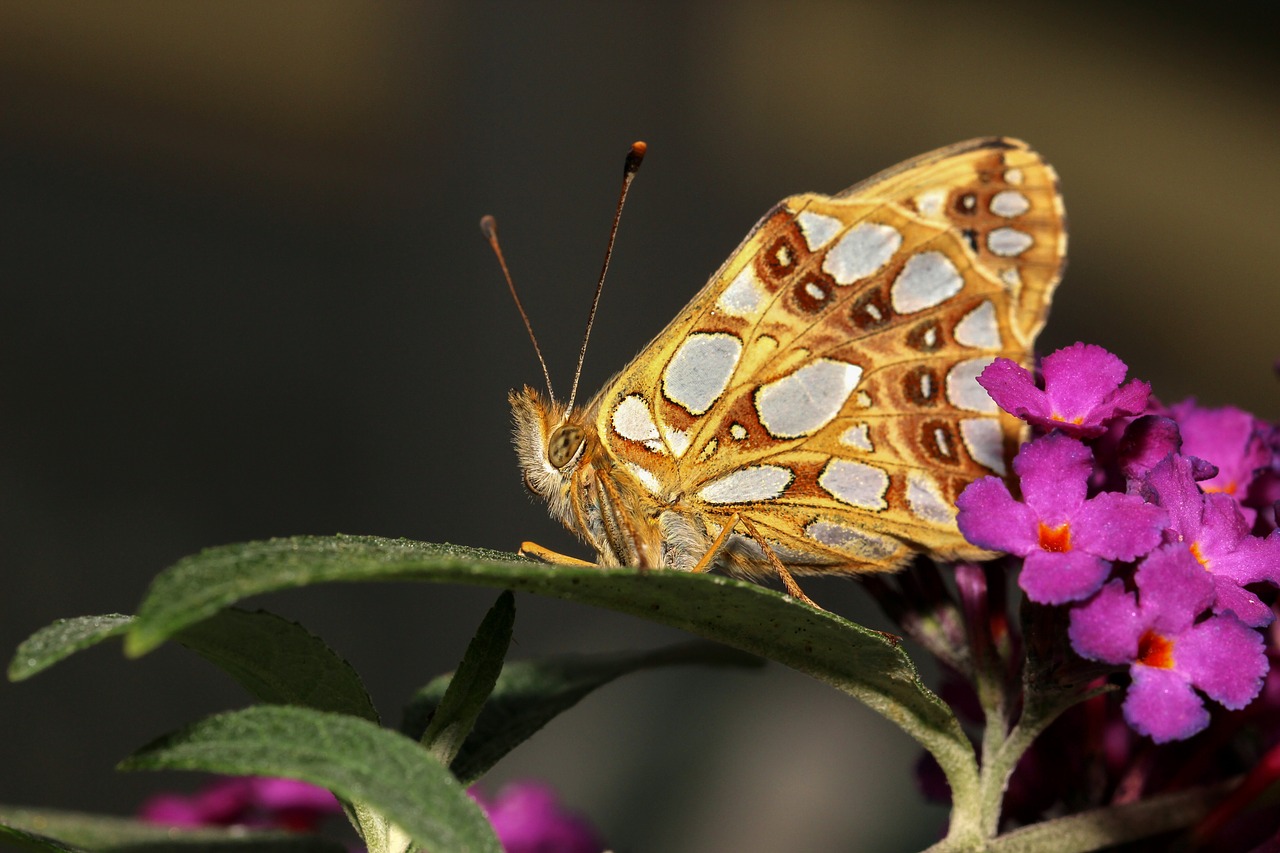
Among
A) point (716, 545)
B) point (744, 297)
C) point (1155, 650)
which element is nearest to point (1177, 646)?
point (1155, 650)

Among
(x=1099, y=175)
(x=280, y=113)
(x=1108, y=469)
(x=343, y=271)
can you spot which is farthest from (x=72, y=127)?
(x=1099, y=175)

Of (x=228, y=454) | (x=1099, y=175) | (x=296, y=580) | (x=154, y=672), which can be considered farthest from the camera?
(x=1099, y=175)

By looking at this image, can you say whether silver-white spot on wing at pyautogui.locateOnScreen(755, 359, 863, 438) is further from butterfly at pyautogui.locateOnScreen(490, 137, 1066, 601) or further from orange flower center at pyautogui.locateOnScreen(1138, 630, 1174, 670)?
orange flower center at pyautogui.locateOnScreen(1138, 630, 1174, 670)

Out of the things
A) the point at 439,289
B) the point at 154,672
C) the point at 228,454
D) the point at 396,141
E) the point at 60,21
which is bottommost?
the point at 154,672

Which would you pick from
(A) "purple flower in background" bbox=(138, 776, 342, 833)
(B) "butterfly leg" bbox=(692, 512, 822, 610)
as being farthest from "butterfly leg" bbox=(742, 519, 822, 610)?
(A) "purple flower in background" bbox=(138, 776, 342, 833)

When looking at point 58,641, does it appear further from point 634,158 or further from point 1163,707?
point 634,158

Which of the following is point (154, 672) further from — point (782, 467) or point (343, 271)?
point (782, 467)
